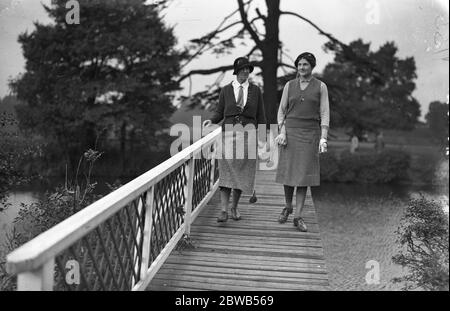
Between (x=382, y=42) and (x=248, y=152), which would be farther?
(x=382, y=42)

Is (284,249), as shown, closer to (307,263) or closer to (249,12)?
(307,263)

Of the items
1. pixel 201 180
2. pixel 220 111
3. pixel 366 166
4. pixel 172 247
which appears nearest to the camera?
pixel 172 247

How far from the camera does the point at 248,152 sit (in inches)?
157

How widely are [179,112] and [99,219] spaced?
13976 millimetres

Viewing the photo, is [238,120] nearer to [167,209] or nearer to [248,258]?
[167,209]

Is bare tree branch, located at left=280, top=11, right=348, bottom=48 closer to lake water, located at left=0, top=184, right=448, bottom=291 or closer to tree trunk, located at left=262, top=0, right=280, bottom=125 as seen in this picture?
tree trunk, located at left=262, top=0, right=280, bottom=125

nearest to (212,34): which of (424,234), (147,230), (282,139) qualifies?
(282,139)

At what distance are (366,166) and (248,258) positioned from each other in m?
17.1

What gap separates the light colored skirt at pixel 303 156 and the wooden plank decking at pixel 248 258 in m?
0.52

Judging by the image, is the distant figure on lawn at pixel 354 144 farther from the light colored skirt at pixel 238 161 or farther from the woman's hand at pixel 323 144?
the woman's hand at pixel 323 144

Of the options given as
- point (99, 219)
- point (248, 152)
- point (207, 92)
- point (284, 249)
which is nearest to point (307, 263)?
point (284, 249)

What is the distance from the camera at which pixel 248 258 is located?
3.49 meters

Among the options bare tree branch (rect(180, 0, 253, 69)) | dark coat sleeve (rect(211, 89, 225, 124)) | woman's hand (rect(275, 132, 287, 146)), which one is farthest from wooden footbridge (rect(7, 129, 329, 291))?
bare tree branch (rect(180, 0, 253, 69))

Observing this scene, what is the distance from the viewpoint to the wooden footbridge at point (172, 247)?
6.16 feet
